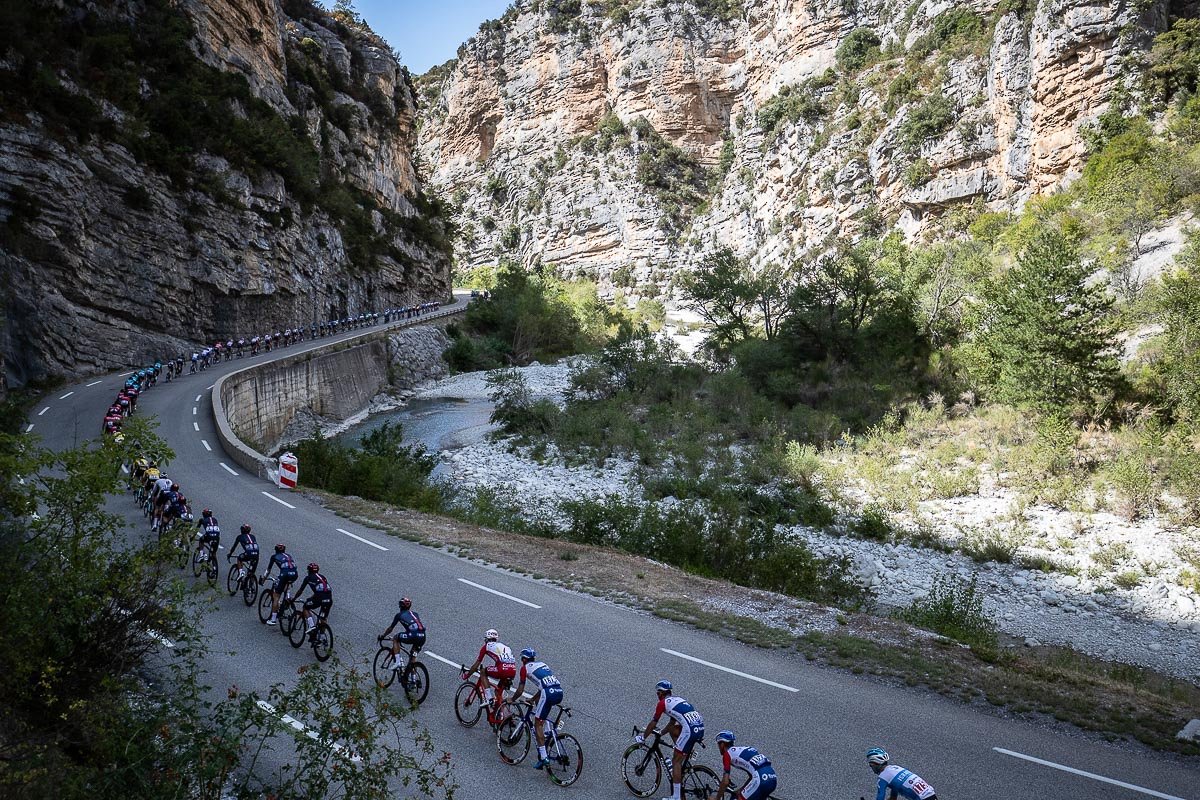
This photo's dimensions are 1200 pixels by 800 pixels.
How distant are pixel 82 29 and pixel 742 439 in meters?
39.1

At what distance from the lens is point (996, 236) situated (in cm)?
3806

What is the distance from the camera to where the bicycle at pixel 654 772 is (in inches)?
227

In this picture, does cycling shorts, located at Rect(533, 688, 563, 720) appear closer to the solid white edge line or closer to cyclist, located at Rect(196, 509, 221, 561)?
the solid white edge line

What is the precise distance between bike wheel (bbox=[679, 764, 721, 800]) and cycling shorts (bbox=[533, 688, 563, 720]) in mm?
1371

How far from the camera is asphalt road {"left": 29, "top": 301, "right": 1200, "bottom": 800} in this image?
6.44 metres

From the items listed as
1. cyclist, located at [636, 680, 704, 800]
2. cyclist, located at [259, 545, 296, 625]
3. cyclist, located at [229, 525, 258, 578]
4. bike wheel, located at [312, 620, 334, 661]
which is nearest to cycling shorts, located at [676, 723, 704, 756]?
cyclist, located at [636, 680, 704, 800]

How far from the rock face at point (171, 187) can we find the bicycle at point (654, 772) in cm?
2843

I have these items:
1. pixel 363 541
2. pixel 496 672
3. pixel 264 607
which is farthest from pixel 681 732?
pixel 363 541

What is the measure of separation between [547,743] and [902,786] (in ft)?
10.9

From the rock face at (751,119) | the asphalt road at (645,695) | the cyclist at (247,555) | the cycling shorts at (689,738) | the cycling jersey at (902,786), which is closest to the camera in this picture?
the cycling jersey at (902,786)

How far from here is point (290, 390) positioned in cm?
3162

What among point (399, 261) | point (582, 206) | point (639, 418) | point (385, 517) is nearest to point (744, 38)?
point (582, 206)

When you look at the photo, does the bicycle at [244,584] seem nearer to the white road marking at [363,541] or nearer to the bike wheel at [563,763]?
the white road marking at [363,541]

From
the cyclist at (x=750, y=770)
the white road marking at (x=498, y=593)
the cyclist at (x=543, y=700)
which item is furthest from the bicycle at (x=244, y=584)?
the cyclist at (x=750, y=770)
